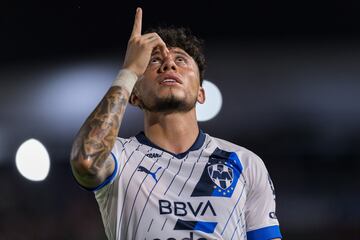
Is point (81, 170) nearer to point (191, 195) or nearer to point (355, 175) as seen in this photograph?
point (191, 195)

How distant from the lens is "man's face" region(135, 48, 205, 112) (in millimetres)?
1979

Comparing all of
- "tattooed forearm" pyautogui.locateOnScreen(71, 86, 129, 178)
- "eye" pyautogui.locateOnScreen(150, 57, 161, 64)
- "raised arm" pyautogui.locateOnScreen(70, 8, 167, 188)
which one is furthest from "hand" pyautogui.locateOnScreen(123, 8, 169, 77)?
"eye" pyautogui.locateOnScreen(150, 57, 161, 64)

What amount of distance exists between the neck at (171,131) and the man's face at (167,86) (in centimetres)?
3

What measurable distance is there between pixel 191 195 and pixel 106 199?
0.80ft

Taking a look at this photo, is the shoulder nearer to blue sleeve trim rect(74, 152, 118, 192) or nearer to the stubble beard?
the stubble beard

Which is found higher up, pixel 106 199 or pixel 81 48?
pixel 81 48

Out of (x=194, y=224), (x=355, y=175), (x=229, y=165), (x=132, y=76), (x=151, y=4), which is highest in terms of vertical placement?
(x=151, y=4)

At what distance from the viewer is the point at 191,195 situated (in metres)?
1.84

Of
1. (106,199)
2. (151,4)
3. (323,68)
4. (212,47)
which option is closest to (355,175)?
(323,68)

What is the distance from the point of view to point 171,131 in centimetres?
203

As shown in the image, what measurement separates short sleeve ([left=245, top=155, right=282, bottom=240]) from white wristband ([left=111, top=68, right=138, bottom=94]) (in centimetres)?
48

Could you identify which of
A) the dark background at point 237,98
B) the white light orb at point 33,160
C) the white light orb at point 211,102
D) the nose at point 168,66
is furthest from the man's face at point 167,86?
the white light orb at point 33,160

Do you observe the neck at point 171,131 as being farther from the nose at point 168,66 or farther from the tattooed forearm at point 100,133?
the tattooed forearm at point 100,133

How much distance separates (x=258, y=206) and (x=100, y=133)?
1.95 ft
